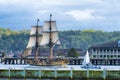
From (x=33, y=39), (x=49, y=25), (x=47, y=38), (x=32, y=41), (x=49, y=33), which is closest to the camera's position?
(x=49, y=33)

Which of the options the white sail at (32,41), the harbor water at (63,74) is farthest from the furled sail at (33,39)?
the harbor water at (63,74)

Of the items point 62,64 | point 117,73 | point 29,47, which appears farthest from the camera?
point 29,47

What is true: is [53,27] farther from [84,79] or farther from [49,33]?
[84,79]

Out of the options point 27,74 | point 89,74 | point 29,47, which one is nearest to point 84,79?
point 89,74

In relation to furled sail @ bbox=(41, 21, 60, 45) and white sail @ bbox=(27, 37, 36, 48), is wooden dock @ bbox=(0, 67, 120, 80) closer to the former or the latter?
furled sail @ bbox=(41, 21, 60, 45)

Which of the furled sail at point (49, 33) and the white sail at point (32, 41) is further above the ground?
the furled sail at point (49, 33)

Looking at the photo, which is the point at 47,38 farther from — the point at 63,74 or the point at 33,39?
the point at 63,74

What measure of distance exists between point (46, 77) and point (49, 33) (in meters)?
94.3

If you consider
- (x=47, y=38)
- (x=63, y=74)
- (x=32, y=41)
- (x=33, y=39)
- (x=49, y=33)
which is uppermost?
(x=49, y=33)

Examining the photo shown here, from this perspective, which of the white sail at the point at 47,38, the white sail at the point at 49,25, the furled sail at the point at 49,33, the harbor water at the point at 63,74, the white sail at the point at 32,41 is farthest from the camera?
the white sail at the point at 32,41

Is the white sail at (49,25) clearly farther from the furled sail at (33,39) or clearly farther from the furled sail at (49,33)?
the furled sail at (33,39)

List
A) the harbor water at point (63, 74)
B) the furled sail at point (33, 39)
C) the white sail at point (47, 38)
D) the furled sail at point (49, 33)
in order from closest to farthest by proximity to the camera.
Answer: the harbor water at point (63, 74) → the white sail at point (47, 38) → the furled sail at point (49, 33) → the furled sail at point (33, 39)

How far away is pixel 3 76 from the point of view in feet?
245

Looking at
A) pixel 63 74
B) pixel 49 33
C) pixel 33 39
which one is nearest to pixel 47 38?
pixel 49 33
